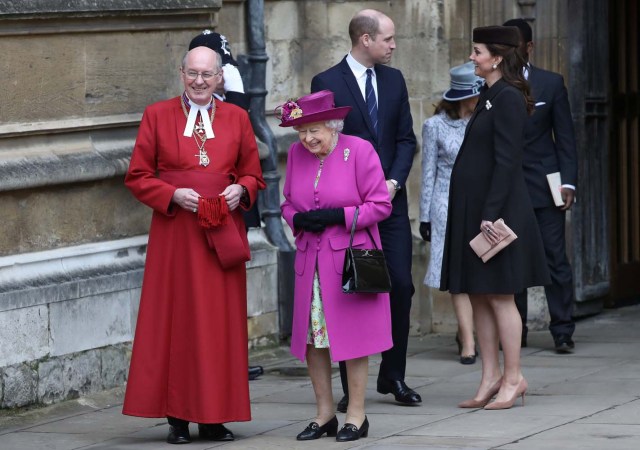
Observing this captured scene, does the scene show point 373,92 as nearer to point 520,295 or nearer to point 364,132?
point 364,132

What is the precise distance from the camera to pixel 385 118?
9047mm

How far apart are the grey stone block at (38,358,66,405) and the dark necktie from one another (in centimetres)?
203

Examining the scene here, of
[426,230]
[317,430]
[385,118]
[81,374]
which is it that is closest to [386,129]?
[385,118]

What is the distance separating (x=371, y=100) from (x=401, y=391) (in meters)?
1.47

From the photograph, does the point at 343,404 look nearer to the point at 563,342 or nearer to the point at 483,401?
the point at 483,401

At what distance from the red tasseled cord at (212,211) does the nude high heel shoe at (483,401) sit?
62.1 inches

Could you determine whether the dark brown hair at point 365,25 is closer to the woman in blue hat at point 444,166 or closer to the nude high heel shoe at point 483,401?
the woman in blue hat at point 444,166

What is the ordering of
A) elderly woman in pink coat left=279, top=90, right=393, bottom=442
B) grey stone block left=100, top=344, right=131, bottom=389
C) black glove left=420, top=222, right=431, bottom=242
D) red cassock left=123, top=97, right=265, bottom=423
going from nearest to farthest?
elderly woman in pink coat left=279, top=90, right=393, bottom=442, red cassock left=123, top=97, right=265, bottom=423, grey stone block left=100, top=344, right=131, bottom=389, black glove left=420, top=222, right=431, bottom=242

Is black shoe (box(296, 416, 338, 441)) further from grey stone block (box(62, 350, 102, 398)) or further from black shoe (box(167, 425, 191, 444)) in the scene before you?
grey stone block (box(62, 350, 102, 398))

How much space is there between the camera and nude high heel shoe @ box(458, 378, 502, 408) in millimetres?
8742

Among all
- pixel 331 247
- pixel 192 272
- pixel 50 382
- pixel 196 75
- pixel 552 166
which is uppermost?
pixel 196 75

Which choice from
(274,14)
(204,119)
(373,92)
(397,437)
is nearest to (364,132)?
(373,92)

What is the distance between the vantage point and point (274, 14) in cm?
1155

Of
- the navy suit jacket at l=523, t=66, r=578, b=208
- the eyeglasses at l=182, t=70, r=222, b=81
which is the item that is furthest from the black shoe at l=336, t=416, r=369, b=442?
the navy suit jacket at l=523, t=66, r=578, b=208
